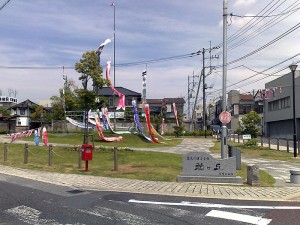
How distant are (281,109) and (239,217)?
1913 inches

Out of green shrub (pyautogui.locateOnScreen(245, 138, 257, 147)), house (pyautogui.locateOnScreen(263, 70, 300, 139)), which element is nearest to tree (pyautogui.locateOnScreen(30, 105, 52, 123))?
house (pyautogui.locateOnScreen(263, 70, 300, 139))

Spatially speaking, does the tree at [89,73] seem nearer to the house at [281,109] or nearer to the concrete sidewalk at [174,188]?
the concrete sidewalk at [174,188]

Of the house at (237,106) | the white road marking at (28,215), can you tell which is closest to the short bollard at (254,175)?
the white road marking at (28,215)

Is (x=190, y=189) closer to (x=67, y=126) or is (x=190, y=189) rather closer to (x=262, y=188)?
(x=262, y=188)

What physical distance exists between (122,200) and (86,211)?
4.68 ft

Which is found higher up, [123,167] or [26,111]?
[26,111]

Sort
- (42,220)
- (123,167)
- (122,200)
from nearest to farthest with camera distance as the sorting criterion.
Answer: (42,220)
(122,200)
(123,167)

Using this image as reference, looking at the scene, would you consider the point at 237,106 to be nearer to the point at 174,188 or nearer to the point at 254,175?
the point at 254,175

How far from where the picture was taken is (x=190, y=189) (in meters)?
11.2

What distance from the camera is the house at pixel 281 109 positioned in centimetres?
4685

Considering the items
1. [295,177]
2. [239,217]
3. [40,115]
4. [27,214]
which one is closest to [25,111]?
[40,115]

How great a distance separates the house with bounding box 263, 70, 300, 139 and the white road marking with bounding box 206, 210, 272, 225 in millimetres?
38852

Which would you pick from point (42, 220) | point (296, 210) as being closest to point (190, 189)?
point (296, 210)

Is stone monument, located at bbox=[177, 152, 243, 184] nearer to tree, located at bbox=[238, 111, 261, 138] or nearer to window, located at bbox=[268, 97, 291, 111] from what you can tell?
tree, located at bbox=[238, 111, 261, 138]
